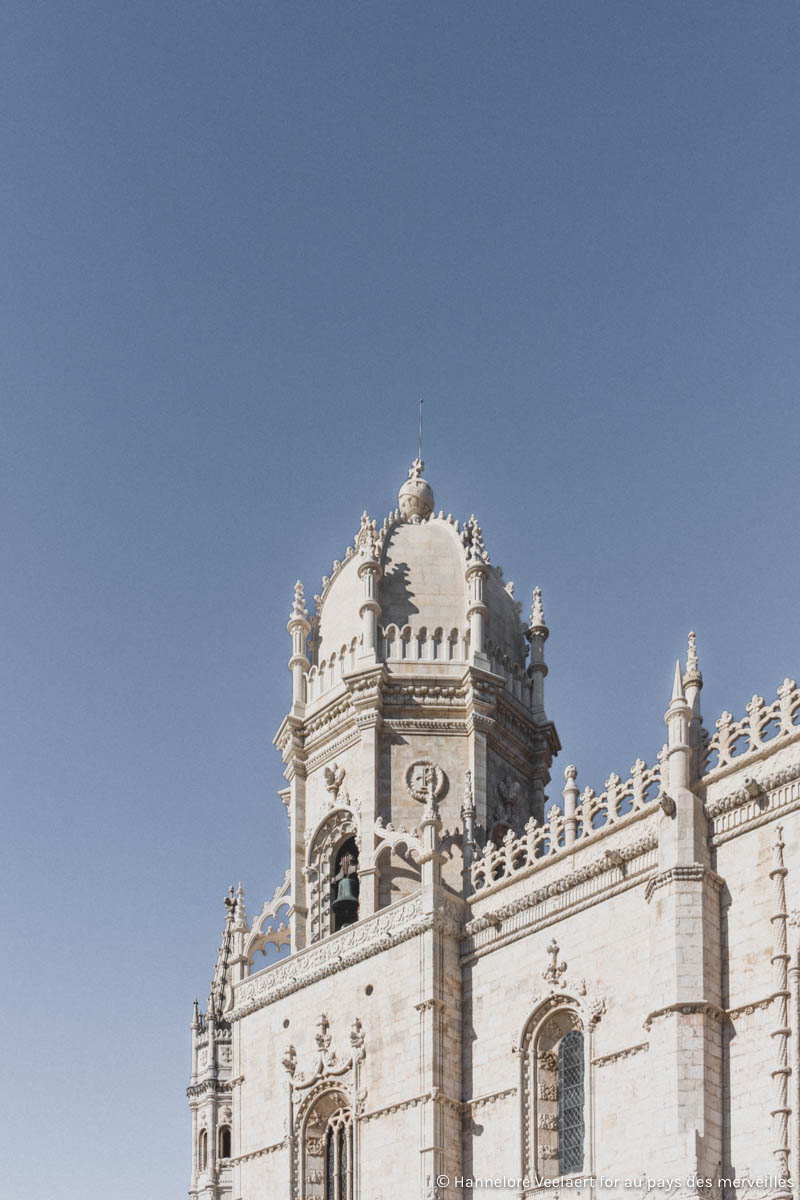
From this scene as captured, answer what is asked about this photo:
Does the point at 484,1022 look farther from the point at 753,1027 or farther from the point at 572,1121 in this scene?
the point at 753,1027

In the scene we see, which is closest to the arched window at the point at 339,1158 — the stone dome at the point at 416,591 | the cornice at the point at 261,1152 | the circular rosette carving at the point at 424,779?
the cornice at the point at 261,1152

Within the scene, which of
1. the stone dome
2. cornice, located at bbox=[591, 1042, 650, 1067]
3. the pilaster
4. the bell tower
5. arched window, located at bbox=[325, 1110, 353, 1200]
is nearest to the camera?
the pilaster

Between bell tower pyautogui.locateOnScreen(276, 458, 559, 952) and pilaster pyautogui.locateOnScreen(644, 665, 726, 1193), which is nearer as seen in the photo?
pilaster pyautogui.locateOnScreen(644, 665, 726, 1193)

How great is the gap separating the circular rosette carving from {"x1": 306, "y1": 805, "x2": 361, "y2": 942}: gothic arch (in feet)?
4.30

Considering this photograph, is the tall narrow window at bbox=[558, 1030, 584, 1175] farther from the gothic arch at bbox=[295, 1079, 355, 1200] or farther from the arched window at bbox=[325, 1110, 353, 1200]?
the arched window at bbox=[325, 1110, 353, 1200]

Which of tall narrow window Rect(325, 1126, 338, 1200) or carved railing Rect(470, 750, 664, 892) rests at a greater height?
carved railing Rect(470, 750, 664, 892)

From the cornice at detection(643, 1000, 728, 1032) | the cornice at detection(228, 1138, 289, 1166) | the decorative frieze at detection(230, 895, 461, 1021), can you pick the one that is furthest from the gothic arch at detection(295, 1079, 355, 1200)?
the cornice at detection(643, 1000, 728, 1032)

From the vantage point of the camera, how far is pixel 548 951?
28781mm

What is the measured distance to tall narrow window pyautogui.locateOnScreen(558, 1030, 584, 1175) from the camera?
90.2 feet

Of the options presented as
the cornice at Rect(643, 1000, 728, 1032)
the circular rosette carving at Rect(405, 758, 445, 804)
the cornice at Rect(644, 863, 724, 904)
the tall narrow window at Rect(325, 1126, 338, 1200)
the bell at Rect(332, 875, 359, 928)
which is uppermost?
the circular rosette carving at Rect(405, 758, 445, 804)

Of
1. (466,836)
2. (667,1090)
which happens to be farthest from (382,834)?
(667,1090)

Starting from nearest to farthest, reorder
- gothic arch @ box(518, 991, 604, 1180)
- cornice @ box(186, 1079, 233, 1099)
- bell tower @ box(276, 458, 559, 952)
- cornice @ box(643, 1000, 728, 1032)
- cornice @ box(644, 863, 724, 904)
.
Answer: cornice @ box(643, 1000, 728, 1032), cornice @ box(644, 863, 724, 904), gothic arch @ box(518, 991, 604, 1180), bell tower @ box(276, 458, 559, 952), cornice @ box(186, 1079, 233, 1099)

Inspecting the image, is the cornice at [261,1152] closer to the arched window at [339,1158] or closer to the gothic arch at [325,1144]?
the gothic arch at [325,1144]

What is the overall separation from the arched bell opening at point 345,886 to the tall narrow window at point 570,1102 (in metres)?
6.92
